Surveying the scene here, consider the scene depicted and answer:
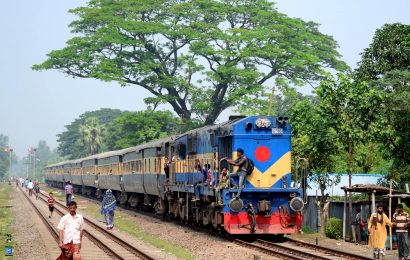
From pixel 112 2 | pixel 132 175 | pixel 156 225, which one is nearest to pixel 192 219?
pixel 156 225

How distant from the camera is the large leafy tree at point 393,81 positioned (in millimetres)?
25453

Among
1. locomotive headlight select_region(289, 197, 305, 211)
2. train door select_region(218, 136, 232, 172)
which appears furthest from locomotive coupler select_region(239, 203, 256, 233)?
train door select_region(218, 136, 232, 172)

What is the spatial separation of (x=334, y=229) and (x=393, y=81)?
7150 millimetres

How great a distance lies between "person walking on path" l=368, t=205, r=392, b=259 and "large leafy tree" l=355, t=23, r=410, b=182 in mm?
7083

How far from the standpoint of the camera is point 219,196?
20781 mm

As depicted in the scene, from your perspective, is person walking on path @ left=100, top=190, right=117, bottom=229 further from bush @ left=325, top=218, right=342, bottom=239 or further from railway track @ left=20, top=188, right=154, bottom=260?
bush @ left=325, top=218, right=342, bottom=239

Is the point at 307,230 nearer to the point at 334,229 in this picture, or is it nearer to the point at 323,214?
the point at 323,214

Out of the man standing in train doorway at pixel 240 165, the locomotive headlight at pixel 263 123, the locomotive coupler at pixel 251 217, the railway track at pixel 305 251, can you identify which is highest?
the locomotive headlight at pixel 263 123

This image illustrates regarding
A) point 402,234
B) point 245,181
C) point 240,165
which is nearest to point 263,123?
point 240,165

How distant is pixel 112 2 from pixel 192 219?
3240 centimetres

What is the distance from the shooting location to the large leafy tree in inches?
1002

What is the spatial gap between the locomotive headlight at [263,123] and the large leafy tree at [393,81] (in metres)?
5.17

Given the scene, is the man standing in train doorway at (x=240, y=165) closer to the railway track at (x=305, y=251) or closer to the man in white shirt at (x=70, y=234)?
the railway track at (x=305, y=251)

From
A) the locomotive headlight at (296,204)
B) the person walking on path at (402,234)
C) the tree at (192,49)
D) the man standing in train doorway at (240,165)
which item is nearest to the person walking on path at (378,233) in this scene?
the person walking on path at (402,234)
